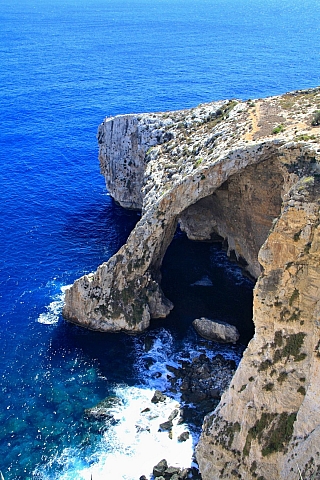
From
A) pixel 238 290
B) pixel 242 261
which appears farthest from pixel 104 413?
pixel 242 261

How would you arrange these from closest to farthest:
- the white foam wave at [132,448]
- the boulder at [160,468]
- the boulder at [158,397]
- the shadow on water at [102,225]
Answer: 1. the boulder at [160,468]
2. the white foam wave at [132,448]
3. the boulder at [158,397]
4. the shadow on water at [102,225]

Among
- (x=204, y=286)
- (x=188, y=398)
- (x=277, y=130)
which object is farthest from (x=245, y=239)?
(x=188, y=398)

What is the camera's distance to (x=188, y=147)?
6178cm

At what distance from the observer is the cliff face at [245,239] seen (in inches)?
1391

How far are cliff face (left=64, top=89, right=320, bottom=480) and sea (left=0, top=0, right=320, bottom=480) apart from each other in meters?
3.35

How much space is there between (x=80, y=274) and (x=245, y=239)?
19294 mm

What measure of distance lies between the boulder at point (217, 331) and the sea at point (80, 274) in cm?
84

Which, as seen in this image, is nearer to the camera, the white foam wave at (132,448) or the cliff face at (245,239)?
the cliff face at (245,239)

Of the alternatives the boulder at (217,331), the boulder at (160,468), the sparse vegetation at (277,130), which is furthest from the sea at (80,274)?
the sparse vegetation at (277,130)

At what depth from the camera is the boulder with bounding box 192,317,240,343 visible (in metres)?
53.8

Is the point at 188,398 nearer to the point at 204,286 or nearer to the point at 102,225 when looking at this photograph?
the point at 204,286

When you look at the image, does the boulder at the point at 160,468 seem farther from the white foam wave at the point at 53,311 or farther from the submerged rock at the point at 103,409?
the white foam wave at the point at 53,311

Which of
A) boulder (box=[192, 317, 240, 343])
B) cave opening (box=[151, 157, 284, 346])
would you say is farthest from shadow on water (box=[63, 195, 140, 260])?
boulder (box=[192, 317, 240, 343])

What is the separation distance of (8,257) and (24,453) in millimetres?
29546
